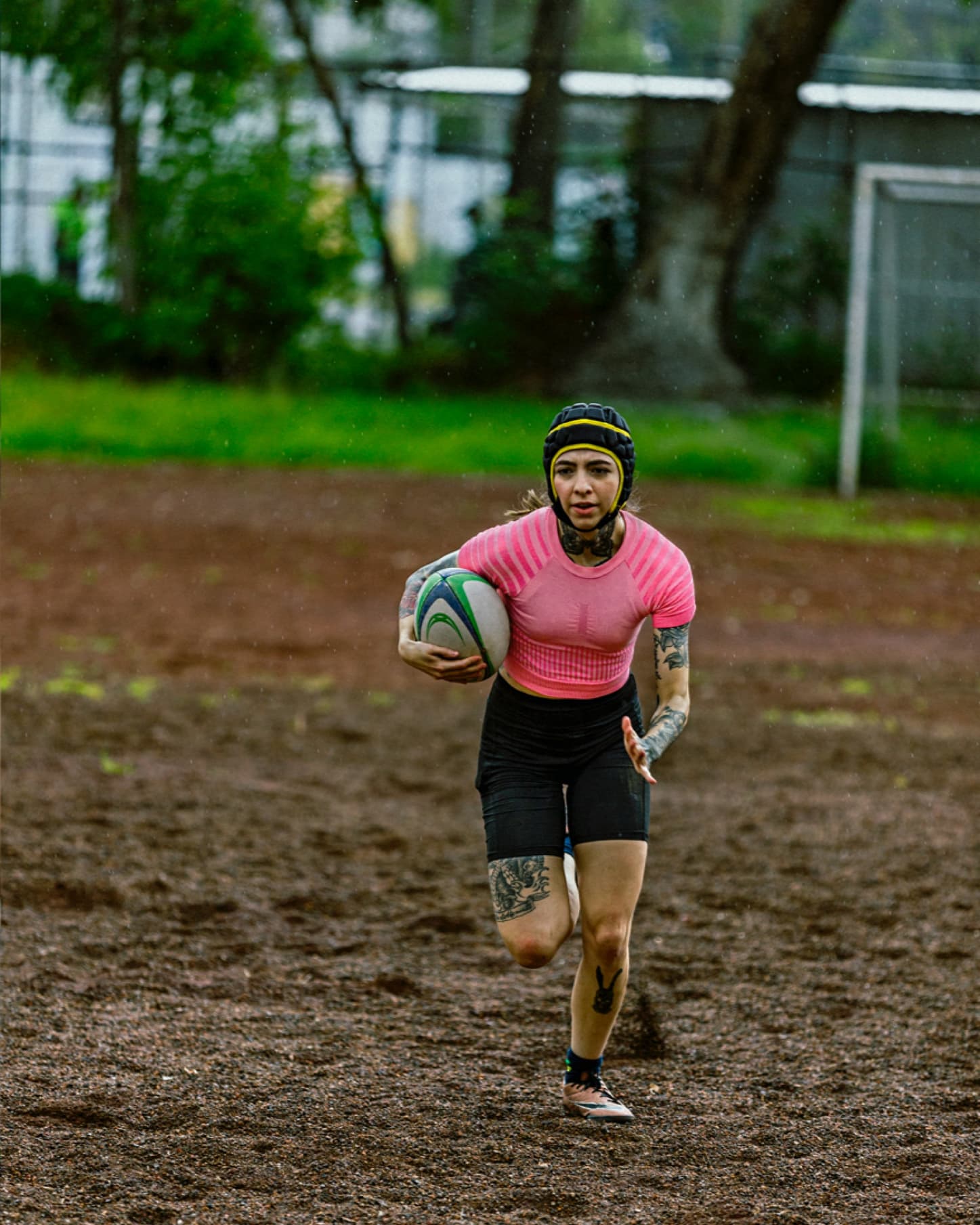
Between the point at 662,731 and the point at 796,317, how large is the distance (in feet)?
69.4

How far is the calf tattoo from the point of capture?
4.20m

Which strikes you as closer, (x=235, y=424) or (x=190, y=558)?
(x=190, y=558)

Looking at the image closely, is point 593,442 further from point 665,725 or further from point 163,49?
point 163,49

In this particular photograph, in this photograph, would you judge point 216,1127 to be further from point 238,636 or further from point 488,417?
point 488,417

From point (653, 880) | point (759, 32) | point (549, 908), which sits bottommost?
point (653, 880)

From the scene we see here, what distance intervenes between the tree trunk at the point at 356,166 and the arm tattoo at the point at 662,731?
65.9ft

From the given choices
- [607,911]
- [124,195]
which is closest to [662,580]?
[607,911]

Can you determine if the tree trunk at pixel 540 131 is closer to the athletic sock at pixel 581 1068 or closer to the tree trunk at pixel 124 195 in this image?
the tree trunk at pixel 124 195

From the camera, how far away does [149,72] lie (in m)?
19.0

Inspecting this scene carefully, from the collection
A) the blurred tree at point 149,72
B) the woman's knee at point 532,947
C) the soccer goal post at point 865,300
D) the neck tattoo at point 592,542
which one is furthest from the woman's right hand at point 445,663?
the soccer goal post at point 865,300

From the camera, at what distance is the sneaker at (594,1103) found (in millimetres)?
4320

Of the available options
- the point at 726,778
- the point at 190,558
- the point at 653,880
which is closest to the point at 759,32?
the point at 190,558

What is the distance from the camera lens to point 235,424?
816 inches

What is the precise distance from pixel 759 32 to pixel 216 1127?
1879 cm
